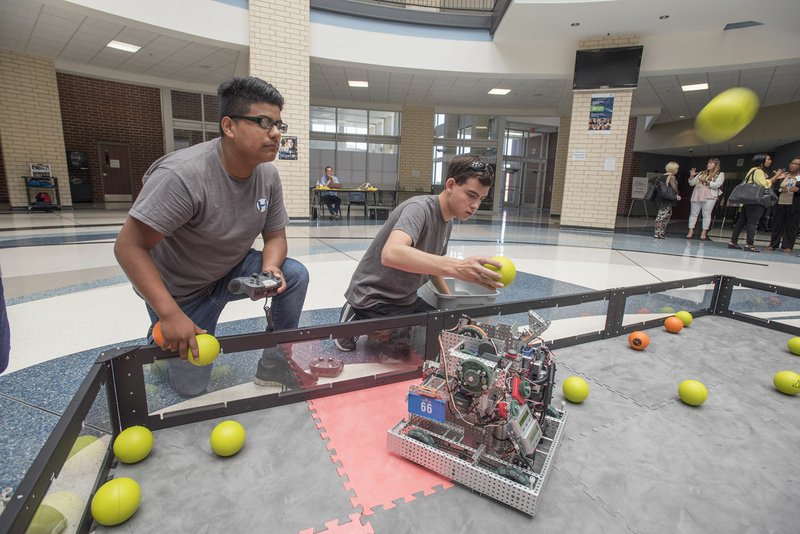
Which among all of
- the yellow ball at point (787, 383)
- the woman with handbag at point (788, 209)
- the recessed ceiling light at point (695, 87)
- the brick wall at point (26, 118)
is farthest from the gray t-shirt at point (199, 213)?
the recessed ceiling light at point (695, 87)

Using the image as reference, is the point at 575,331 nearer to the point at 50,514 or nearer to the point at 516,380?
the point at 516,380

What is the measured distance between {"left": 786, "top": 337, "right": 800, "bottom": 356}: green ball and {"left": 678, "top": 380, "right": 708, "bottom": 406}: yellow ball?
1.05 metres

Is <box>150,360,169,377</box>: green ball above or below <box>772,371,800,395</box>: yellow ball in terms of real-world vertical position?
above

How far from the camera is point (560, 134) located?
12.8 meters

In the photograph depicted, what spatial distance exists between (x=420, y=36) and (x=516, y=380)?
8.66m

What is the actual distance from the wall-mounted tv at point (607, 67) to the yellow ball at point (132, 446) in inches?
359

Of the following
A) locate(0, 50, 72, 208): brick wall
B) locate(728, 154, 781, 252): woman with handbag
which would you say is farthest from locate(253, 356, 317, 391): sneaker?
locate(0, 50, 72, 208): brick wall

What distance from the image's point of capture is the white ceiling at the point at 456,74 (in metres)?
6.55

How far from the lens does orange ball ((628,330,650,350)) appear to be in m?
2.28

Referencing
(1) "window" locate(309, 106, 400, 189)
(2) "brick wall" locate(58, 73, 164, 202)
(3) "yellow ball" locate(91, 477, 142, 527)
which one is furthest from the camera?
(1) "window" locate(309, 106, 400, 189)

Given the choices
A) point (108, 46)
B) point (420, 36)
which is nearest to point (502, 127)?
point (420, 36)

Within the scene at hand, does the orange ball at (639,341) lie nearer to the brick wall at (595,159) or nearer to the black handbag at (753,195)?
the black handbag at (753,195)

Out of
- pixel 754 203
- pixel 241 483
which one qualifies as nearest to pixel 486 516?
pixel 241 483

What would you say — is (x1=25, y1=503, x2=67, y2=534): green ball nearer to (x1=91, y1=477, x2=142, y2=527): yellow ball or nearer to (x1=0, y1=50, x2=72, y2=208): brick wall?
(x1=91, y1=477, x2=142, y2=527): yellow ball
